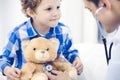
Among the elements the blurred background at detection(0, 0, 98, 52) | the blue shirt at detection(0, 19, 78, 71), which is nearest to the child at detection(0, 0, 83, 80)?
the blue shirt at detection(0, 19, 78, 71)

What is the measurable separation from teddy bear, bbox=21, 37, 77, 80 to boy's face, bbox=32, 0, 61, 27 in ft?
0.21

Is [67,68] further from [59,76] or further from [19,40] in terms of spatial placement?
[19,40]

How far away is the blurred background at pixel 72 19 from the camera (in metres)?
1.43

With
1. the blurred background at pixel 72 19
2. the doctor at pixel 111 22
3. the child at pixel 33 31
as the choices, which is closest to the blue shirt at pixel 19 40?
the child at pixel 33 31

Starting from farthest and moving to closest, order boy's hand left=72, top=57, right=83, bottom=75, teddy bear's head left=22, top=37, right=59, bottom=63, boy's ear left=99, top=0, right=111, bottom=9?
boy's hand left=72, top=57, right=83, bottom=75
teddy bear's head left=22, top=37, right=59, bottom=63
boy's ear left=99, top=0, right=111, bottom=9

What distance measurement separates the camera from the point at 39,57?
0.97 meters

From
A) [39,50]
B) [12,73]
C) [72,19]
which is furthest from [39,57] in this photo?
[72,19]

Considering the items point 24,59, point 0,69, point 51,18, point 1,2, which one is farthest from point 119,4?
point 1,2

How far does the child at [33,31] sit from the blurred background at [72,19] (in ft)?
1.21

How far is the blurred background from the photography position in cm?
143

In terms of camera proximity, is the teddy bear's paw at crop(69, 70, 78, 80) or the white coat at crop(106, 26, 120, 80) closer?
the white coat at crop(106, 26, 120, 80)

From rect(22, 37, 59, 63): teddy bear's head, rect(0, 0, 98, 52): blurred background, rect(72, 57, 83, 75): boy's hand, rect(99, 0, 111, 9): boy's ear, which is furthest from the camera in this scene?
rect(0, 0, 98, 52): blurred background

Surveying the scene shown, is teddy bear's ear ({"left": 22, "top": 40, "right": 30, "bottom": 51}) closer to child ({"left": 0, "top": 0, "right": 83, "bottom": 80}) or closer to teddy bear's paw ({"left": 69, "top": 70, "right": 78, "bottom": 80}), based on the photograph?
child ({"left": 0, "top": 0, "right": 83, "bottom": 80})

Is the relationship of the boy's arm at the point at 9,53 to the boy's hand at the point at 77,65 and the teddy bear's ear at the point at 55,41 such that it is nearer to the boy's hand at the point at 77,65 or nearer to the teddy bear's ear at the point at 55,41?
the teddy bear's ear at the point at 55,41
